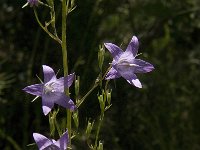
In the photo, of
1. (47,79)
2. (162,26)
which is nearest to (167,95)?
(162,26)

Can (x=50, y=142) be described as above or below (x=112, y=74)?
below

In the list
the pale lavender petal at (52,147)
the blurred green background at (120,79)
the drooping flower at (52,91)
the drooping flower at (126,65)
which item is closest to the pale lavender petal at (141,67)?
the drooping flower at (126,65)

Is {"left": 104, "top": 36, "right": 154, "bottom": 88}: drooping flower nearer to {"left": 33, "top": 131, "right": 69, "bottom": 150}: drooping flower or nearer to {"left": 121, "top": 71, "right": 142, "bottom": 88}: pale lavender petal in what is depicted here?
{"left": 121, "top": 71, "right": 142, "bottom": 88}: pale lavender petal

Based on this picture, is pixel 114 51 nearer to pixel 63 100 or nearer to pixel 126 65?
pixel 126 65

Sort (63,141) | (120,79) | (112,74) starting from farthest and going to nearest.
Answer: (120,79), (112,74), (63,141)

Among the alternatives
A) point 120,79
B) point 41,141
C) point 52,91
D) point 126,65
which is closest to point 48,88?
point 52,91

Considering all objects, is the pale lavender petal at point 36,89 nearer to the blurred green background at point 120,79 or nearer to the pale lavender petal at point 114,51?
the pale lavender petal at point 114,51

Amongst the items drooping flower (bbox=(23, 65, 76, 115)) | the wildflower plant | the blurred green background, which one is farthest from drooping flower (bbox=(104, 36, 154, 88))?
the blurred green background
